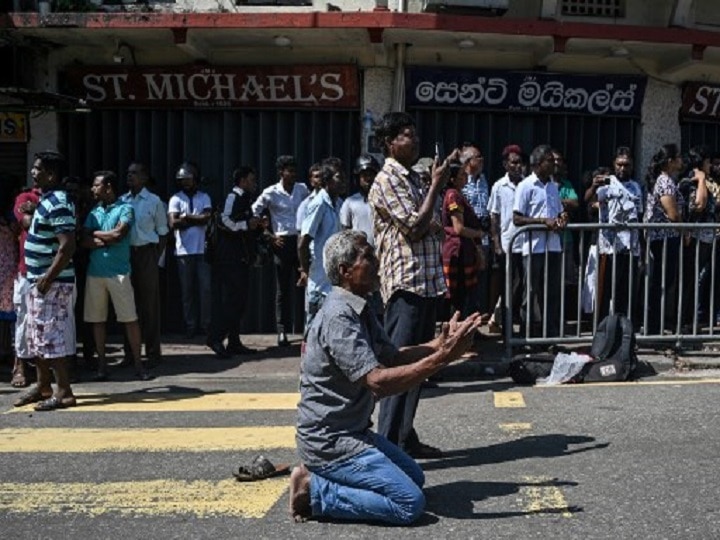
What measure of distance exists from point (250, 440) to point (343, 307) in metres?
2.28

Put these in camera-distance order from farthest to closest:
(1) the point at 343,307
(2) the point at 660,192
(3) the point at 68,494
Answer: (2) the point at 660,192 < (3) the point at 68,494 < (1) the point at 343,307

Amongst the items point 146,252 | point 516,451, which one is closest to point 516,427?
point 516,451

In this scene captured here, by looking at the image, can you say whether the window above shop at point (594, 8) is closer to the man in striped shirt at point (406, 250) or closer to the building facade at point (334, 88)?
the building facade at point (334, 88)

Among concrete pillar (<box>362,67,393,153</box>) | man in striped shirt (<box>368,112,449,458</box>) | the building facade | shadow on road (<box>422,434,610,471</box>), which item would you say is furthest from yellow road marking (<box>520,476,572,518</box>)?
concrete pillar (<box>362,67,393,153</box>)

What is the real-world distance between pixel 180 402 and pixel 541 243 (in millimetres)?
3767

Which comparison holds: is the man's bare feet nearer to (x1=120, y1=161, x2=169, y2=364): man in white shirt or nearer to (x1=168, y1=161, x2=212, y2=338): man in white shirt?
(x1=120, y1=161, x2=169, y2=364): man in white shirt

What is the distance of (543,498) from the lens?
5688 millimetres

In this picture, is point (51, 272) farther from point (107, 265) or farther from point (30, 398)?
point (107, 265)

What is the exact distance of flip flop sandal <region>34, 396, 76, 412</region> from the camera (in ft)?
28.1

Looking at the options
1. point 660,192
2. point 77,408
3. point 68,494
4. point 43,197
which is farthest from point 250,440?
point 660,192

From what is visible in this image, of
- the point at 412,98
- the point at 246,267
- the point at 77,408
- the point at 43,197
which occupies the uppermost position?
the point at 412,98

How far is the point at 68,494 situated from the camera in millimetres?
6086

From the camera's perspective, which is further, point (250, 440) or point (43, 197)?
point (43, 197)

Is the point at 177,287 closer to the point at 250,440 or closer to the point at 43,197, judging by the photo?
the point at 43,197
